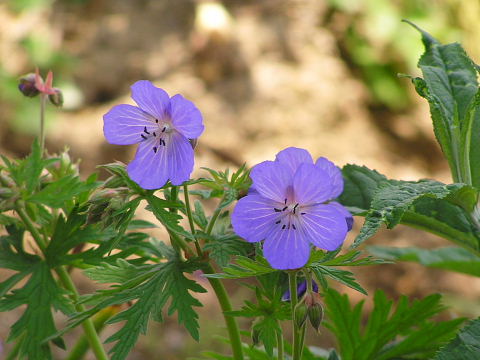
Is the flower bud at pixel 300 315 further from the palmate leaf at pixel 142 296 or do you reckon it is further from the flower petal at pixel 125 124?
the flower petal at pixel 125 124

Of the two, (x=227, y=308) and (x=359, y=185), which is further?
(x=359, y=185)

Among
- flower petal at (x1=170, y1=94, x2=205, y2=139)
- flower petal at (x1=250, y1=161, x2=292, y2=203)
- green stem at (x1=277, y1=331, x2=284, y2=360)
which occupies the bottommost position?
green stem at (x1=277, y1=331, x2=284, y2=360)

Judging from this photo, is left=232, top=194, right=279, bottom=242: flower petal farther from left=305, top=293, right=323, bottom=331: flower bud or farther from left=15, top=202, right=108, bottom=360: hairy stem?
left=15, top=202, right=108, bottom=360: hairy stem

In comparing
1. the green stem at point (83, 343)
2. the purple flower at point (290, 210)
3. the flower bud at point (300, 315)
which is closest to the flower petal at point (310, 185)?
the purple flower at point (290, 210)

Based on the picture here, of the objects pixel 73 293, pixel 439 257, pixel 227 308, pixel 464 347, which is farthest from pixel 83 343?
pixel 439 257

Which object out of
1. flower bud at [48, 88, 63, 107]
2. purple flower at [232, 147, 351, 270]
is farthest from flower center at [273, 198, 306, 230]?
flower bud at [48, 88, 63, 107]

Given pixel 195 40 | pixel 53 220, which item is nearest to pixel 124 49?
pixel 195 40

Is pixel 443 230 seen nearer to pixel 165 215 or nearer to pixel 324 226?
pixel 324 226
